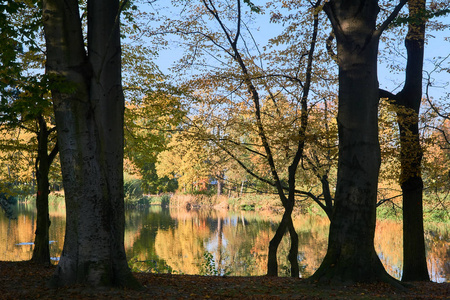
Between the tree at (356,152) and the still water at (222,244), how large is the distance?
7.08 m

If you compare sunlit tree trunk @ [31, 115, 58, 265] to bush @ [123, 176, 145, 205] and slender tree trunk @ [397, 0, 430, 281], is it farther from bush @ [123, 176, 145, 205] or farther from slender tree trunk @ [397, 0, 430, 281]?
bush @ [123, 176, 145, 205]

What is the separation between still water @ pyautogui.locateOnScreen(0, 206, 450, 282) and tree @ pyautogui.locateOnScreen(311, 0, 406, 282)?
279 inches

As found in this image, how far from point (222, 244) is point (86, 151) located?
15.3 metres

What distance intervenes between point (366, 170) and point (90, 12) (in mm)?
4635

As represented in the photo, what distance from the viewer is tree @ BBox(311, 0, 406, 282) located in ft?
19.9

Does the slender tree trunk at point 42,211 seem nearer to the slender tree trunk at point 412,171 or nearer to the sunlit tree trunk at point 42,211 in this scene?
the sunlit tree trunk at point 42,211

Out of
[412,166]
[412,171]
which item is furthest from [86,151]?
[412,166]

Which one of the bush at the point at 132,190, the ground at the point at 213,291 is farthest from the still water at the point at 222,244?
the bush at the point at 132,190

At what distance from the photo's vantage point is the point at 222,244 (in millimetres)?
19875

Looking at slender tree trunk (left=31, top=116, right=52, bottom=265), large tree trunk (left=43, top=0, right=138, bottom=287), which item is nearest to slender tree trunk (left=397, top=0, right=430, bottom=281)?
large tree trunk (left=43, top=0, right=138, bottom=287)

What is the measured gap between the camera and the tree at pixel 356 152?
6078 mm

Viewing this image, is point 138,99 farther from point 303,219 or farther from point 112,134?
point 303,219

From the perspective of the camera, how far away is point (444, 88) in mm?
10961

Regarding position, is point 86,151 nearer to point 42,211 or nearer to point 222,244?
point 42,211
